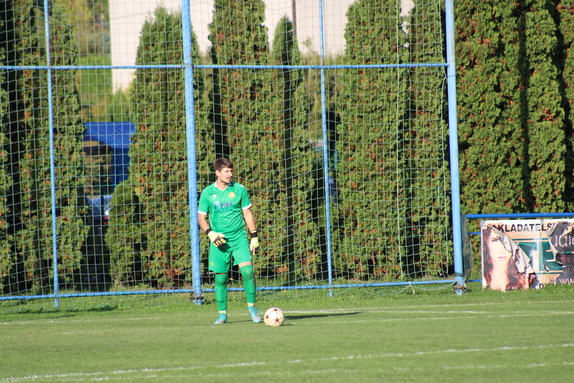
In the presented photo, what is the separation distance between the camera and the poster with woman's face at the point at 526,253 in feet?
35.4

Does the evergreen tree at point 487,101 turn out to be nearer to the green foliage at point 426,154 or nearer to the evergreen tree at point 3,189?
the green foliage at point 426,154

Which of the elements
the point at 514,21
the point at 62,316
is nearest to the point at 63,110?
the point at 62,316

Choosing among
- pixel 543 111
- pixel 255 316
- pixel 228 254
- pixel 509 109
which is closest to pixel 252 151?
pixel 228 254

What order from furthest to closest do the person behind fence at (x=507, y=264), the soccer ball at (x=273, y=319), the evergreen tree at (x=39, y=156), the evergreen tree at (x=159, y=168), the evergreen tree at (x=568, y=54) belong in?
the evergreen tree at (x=568, y=54), the evergreen tree at (x=159, y=168), the evergreen tree at (x=39, y=156), the person behind fence at (x=507, y=264), the soccer ball at (x=273, y=319)

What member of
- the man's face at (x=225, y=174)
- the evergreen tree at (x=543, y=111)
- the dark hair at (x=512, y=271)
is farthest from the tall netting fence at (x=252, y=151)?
the man's face at (x=225, y=174)

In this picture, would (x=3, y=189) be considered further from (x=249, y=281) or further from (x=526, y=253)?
(x=526, y=253)

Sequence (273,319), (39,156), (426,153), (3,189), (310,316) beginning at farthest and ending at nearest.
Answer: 1. (426,153)
2. (39,156)
3. (3,189)
4. (310,316)
5. (273,319)

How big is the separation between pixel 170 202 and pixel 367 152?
12.6 feet

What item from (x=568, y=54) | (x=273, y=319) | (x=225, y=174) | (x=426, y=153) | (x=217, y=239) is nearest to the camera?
(x=273, y=319)

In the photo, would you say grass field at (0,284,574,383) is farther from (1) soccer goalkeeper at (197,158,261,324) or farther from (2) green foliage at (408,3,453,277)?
(2) green foliage at (408,3,453,277)

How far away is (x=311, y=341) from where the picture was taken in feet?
20.9

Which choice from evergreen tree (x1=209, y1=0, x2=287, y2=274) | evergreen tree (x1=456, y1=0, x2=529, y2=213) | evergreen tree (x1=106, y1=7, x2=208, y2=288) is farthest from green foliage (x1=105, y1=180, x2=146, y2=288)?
evergreen tree (x1=456, y1=0, x2=529, y2=213)

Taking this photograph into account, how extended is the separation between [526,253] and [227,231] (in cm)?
530

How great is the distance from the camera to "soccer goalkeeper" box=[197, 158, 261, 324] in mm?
8109
